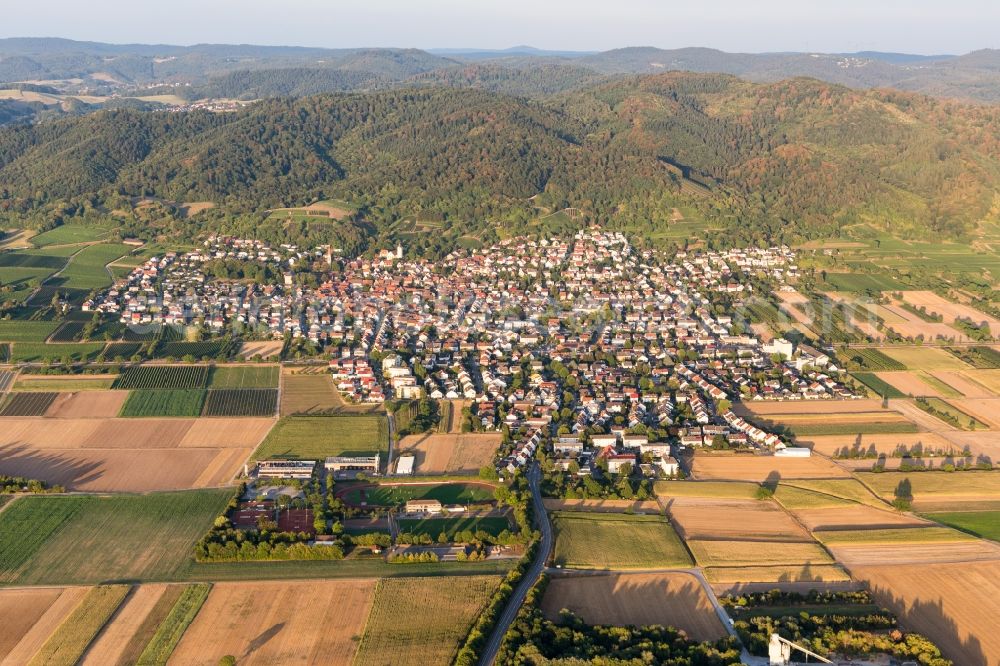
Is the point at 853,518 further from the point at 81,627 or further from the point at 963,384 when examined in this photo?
the point at 81,627

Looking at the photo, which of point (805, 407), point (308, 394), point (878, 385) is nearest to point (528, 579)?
point (308, 394)

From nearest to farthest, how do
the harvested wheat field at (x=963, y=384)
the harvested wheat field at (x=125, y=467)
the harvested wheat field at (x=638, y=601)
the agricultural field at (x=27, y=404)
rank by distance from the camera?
the harvested wheat field at (x=638, y=601) → the harvested wheat field at (x=125, y=467) → the agricultural field at (x=27, y=404) → the harvested wheat field at (x=963, y=384)

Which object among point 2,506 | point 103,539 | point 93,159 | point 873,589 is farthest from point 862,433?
point 93,159

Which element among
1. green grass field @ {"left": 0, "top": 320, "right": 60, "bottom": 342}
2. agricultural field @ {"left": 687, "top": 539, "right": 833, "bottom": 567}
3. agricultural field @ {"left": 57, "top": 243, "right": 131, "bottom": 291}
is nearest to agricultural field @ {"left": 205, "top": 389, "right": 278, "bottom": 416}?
green grass field @ {"left": 0, "top": 320, "right": 60, "bottom": 342}

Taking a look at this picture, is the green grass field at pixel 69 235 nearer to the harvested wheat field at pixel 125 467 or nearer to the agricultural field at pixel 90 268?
the agricultural field at pixel 90 268

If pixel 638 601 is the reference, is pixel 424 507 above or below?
above

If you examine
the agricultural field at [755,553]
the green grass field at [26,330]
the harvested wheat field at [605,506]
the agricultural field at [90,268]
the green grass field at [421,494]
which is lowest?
the harvested wheat field at [605,506]

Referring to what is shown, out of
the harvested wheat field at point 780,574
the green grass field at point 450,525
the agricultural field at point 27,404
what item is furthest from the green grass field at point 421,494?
the agricultural field at point 27,404

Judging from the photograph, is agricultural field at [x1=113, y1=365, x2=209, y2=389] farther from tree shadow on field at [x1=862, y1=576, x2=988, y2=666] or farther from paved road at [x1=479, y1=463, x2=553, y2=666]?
tree shadow on field at [x1=862, y1=576, x2=988, y2=666]
